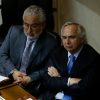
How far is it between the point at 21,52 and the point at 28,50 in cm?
8

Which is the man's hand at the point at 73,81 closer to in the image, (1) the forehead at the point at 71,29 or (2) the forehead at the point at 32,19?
(1) the forehead at the point at 71,29

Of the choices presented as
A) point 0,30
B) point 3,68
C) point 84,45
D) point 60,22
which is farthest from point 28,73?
point 60,22

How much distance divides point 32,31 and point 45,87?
55cm

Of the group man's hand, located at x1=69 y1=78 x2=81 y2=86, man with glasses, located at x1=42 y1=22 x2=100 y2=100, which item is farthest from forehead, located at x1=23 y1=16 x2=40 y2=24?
man's hand, located at x1=69 y1=78 x2=81 y2=86

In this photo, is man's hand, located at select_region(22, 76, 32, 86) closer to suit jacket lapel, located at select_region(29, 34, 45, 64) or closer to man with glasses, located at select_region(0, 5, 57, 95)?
man with glasses, located at select_region(0, 5, 57, 95)

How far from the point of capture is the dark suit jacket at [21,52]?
3045 millimetres

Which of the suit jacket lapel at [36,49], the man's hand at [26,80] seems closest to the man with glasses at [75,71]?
the man's hand at [26,80]

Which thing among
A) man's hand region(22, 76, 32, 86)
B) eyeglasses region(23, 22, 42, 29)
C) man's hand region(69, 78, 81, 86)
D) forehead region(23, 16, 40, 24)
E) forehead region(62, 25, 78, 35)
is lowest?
man's hand region(22, 76, 32, 86)

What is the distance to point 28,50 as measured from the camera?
309 cm

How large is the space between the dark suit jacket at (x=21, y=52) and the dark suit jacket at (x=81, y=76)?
0.82 feet

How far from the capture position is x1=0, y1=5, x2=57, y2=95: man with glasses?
297cm

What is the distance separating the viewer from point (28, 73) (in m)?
3.11

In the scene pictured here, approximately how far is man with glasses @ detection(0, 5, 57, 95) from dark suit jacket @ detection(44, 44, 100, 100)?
0.24 m

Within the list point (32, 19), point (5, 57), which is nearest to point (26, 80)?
point (5, 57)
